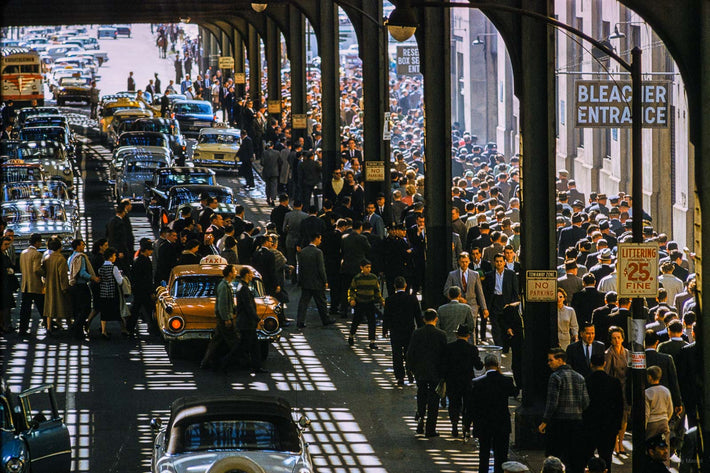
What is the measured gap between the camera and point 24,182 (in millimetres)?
36781

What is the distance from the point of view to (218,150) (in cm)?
4875

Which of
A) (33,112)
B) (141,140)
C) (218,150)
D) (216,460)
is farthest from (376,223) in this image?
(33,112)

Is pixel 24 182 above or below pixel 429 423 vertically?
above

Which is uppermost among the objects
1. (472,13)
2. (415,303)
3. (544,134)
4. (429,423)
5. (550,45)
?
(472,13)

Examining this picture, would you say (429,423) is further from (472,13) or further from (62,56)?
(62,56)

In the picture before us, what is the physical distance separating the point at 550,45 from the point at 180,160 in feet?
99.0

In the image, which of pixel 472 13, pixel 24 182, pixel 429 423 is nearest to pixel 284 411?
pixel 429 423

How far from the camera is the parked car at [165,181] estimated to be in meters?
37.8

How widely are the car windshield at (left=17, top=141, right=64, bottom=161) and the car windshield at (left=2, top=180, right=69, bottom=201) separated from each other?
707 cm

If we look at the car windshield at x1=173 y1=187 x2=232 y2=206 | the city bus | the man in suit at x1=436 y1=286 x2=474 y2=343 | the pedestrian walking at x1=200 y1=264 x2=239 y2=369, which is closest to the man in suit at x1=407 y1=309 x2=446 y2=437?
the man in suit at x1=436 y1=286 x2=474 y2=343

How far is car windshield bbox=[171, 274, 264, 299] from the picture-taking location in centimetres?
2238

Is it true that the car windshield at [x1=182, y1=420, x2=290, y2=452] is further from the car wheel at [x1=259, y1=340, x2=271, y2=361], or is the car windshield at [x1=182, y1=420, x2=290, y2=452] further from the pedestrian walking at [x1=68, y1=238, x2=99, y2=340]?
the pedestrian walking at [x1=68, y1=238, x2=99, y2=340]

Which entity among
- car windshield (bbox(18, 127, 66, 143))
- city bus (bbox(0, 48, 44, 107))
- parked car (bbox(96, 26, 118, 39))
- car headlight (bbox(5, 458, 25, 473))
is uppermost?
parked car (bbox(96, 26, 118, 39))

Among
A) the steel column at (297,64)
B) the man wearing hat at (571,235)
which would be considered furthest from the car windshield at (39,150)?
the man wearing hat at (571,235)
